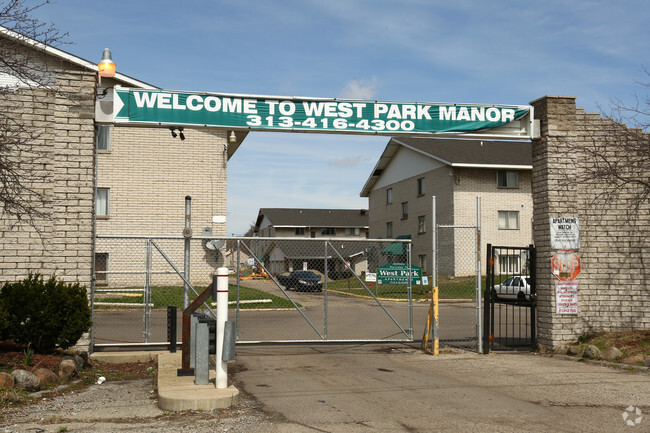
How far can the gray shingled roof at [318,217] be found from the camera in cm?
7681

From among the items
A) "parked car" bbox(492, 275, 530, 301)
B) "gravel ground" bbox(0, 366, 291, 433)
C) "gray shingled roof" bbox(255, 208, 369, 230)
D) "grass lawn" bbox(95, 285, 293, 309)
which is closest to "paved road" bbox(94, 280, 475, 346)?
"grass lawn" bbox(95, 285, 293, 309)

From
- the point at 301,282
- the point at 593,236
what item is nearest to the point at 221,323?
the point at 593,236

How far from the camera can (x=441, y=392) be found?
8664 millimetres

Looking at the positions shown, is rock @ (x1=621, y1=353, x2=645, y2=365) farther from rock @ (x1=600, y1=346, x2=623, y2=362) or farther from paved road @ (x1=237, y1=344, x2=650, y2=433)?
paved road @ (x1=237, y1=344, x2=650, y2=433)

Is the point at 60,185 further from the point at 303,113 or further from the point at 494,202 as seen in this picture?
the point at 494,202

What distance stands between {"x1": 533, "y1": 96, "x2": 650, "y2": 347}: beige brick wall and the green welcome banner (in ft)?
3.81

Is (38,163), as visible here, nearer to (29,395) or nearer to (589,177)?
(29,395)

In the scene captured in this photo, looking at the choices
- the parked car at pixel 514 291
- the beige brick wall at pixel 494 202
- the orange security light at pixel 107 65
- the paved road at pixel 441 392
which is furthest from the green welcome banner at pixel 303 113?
the beige brick wall at pixel 494 202

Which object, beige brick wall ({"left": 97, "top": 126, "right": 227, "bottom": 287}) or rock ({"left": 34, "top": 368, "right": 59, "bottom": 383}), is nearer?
rock ({"left": 34, "top": 368, "right": 59, "bottom": 383})

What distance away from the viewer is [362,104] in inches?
508

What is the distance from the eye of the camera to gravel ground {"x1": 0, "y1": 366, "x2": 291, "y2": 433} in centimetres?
660

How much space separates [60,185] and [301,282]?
407 inches

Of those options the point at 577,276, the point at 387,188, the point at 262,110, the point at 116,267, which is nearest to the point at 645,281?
the point at 577,276

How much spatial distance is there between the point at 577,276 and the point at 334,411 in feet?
24.3
